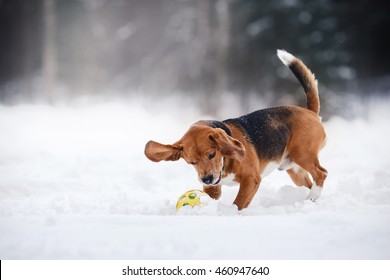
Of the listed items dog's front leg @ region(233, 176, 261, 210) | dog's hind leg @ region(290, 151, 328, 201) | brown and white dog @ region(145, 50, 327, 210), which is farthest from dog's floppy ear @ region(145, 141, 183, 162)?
dog's hind leg @ region(290, 151, 328, 201)

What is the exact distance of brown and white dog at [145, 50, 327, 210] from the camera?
169 inches

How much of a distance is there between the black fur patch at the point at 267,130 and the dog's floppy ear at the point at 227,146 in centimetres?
78

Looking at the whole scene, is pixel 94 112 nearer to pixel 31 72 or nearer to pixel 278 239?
pixel 278 239

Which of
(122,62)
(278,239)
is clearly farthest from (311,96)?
(122,62)

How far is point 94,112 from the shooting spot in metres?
17.8

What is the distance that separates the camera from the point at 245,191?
15.3ft

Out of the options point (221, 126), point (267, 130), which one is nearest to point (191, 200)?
point (221, 126)

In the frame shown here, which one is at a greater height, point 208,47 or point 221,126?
point 208,47

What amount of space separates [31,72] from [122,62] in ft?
29.1

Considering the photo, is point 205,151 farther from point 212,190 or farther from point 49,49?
point 49,49

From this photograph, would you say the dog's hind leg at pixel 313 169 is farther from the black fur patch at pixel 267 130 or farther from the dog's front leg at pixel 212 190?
the dog's front leg at pixel 212 190

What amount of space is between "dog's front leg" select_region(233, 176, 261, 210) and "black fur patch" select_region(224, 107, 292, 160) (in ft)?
1.53

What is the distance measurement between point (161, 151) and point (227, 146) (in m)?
0.65

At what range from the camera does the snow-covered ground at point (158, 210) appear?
10.2ft
